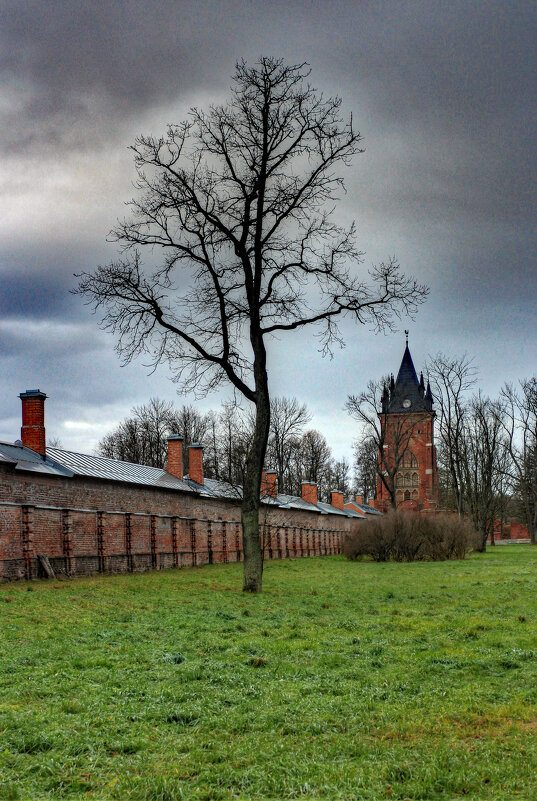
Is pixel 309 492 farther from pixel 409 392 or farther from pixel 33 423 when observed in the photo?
pixel 33 423

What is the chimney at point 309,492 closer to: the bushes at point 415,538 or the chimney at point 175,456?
the bushes at point 415,538

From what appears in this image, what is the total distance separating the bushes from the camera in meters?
36.5

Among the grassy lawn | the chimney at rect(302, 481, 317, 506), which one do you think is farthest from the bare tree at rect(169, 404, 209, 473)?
the grassy lawn

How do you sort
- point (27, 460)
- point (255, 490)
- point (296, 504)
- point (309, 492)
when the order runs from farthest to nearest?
point (309, 492) → point (296, 504) → point (27, 460) → point (255, 490)

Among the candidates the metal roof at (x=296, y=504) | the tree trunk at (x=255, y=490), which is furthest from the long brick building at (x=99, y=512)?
the metal roof at (x=296, y=504)

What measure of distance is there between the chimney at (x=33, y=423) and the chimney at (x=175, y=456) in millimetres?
13193

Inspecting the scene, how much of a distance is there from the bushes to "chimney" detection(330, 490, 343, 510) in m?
28.7

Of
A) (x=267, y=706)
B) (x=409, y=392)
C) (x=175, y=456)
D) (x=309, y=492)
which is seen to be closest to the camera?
(x=267, y=706)

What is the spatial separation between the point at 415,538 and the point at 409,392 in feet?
161

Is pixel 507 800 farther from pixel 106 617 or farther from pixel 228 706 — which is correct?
pixel 106 617

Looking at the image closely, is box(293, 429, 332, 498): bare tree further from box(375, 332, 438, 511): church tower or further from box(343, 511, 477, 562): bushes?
A: box(343, 511, 477, 562): bushes

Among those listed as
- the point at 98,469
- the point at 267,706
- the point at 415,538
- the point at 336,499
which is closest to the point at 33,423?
the point at 98,469

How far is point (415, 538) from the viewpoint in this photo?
119 feet

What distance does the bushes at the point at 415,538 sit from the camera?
3653 centimetres
